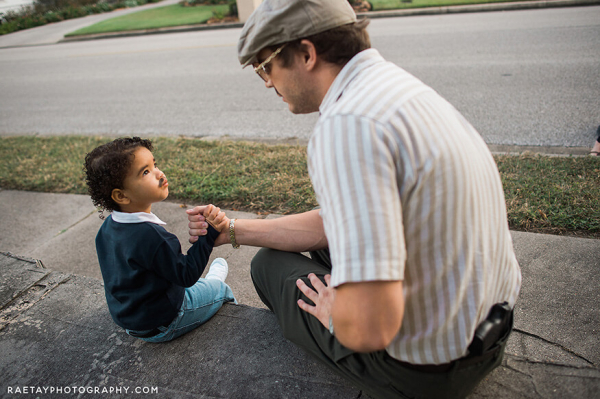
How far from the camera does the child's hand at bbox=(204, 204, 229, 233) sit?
1975 millimetres

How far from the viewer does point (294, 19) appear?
132 centimetres

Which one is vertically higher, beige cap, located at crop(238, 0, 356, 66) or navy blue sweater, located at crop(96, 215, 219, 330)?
beige cap, located at crop(238, 0, 356, 66)

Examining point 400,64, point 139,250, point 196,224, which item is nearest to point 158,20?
point 400,64

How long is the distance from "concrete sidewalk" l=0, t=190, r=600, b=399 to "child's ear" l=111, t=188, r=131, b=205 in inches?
26.9

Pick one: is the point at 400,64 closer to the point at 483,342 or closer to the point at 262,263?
the point at 262,263

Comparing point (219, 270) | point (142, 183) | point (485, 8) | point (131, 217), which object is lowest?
point (219, 270)

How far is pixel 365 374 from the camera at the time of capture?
1.48 m

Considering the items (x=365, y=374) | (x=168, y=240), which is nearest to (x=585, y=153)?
(x=365, y=374)

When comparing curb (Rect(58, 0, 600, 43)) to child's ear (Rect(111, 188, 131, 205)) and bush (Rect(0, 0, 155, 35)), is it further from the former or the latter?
bush (Rect(0, 0, 155, 35))

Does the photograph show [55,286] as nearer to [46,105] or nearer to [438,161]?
[438,161]

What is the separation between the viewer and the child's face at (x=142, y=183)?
6.21 ft

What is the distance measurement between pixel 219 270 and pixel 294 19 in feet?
5.57

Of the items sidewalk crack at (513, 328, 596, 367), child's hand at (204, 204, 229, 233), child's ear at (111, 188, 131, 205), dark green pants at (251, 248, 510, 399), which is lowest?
sidewalk crack at (513, 328, 596, 367)

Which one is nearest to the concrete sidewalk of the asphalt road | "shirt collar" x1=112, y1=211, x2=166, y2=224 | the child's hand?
the child's hand
